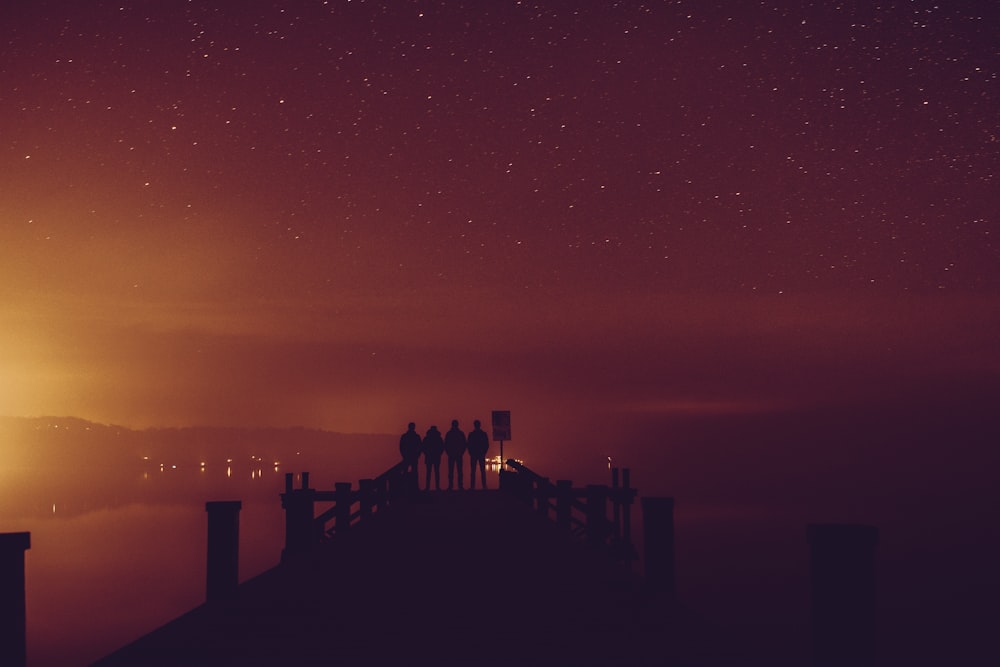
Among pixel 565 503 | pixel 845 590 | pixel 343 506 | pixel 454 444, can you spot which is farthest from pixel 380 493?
pixel 845 590

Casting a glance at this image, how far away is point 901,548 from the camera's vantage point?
139m

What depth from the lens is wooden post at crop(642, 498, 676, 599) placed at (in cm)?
972

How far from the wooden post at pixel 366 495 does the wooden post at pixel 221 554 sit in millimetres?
6846

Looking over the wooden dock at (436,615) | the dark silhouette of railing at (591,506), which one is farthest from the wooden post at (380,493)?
the wooden dock at (436,615)

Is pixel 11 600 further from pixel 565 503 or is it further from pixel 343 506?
pixel 565 503

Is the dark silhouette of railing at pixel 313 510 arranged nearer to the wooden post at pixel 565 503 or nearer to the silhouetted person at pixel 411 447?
the wooden post at pixel 565 503

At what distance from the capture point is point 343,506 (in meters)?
15.3

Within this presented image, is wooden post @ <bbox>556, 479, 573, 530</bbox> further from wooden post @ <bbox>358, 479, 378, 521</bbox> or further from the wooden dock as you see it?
wooden post @ <bbox>358, 479, 378, 521</bbox>

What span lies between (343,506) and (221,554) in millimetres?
5844

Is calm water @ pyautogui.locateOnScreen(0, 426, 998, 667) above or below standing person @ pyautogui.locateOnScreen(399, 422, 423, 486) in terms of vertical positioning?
below

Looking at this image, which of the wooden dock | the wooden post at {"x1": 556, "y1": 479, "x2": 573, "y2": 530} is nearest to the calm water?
the wooden post at {"x1": 556, "y1": 479, "x2": 573, "y2": 530}

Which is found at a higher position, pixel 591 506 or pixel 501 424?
pixel 501 424

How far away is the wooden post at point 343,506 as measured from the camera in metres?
15.3

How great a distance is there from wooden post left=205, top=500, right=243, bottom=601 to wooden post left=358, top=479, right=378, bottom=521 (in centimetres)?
685
